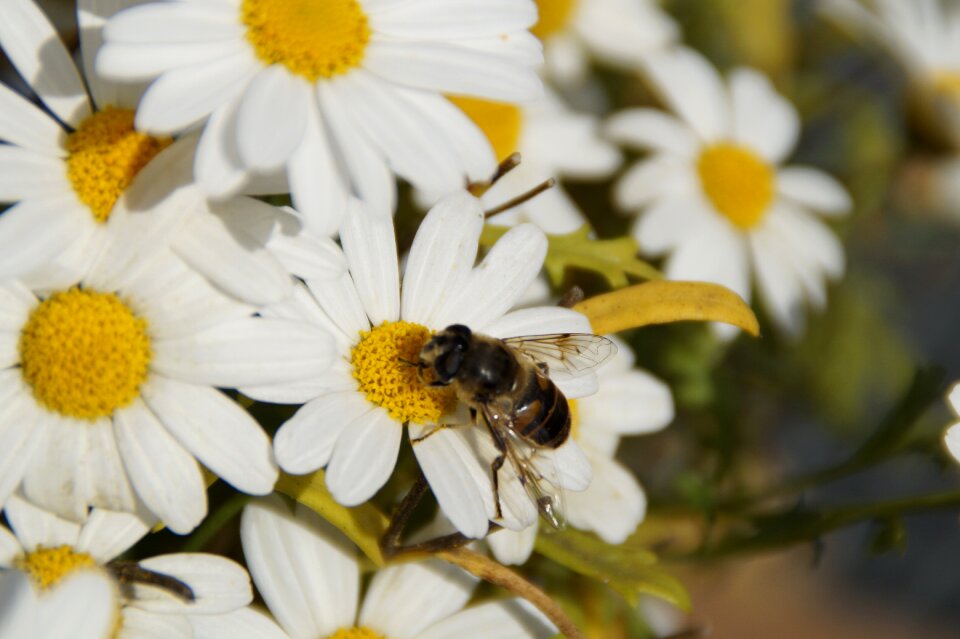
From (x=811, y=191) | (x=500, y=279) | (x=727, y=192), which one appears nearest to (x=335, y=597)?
(x=500, y=279)


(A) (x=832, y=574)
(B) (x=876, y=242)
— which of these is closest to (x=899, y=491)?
(A) (x=832, y=574)

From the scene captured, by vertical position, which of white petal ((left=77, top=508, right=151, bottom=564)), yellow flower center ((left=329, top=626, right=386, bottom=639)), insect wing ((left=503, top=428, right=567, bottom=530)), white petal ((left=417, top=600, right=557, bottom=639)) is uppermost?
insect wing ((left=503, top=428, right=567, bottom=530))

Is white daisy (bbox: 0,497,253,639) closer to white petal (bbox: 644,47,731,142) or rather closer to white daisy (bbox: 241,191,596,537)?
white daisy (bbox: 241,191,596,537)

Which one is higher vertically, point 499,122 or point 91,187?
point 91,187

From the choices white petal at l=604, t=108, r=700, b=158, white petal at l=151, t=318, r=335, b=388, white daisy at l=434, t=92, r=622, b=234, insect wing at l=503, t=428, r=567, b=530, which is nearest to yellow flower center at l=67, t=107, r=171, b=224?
white petal at l=151, t=318, r=335, b=388

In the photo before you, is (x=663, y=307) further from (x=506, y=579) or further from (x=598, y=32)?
(x=598, y=32)

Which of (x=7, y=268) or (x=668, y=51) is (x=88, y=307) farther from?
(x=668, y=51)
